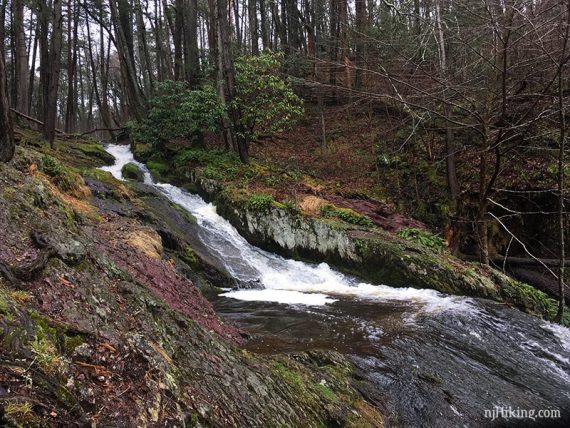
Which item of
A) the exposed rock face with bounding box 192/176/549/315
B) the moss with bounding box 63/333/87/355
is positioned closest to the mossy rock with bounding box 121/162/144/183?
the exposed rock face with bounding box 192/176/549/315

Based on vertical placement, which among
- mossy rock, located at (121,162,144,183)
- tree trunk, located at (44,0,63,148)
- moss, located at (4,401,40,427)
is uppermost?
tree trunk, located at (44,0,63,148)

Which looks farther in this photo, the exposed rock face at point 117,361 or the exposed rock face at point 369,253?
the exposed rock face at point 369,253

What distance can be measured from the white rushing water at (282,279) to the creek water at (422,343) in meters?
0.04

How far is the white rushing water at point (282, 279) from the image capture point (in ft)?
28.7

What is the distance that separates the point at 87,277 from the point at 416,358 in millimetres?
4283

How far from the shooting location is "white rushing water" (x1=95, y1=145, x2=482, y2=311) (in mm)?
8734

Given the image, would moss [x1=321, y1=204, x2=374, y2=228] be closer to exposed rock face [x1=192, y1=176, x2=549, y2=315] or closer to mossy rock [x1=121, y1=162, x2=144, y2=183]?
exposed rock face [x1=192, y1=176, x2=549, y2=315]

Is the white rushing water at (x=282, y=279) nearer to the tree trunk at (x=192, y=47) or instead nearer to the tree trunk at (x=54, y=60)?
the tree trunk at (x=54, y=60)

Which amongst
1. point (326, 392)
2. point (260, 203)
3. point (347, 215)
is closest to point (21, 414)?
point (326, 392)

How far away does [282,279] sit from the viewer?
417 inches

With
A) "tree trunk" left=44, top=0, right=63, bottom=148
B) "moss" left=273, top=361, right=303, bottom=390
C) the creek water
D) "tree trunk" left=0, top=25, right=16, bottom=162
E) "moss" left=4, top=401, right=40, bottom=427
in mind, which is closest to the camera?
"moss" left=4, top=401, right=40, bottom=427

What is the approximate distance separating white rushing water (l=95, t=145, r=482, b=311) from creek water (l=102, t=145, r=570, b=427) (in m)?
0.04

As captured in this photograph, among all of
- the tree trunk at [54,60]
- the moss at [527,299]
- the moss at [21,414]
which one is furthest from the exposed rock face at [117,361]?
the tree trunk at [54,60]

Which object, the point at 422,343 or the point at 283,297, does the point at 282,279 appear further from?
the point at 422,343
